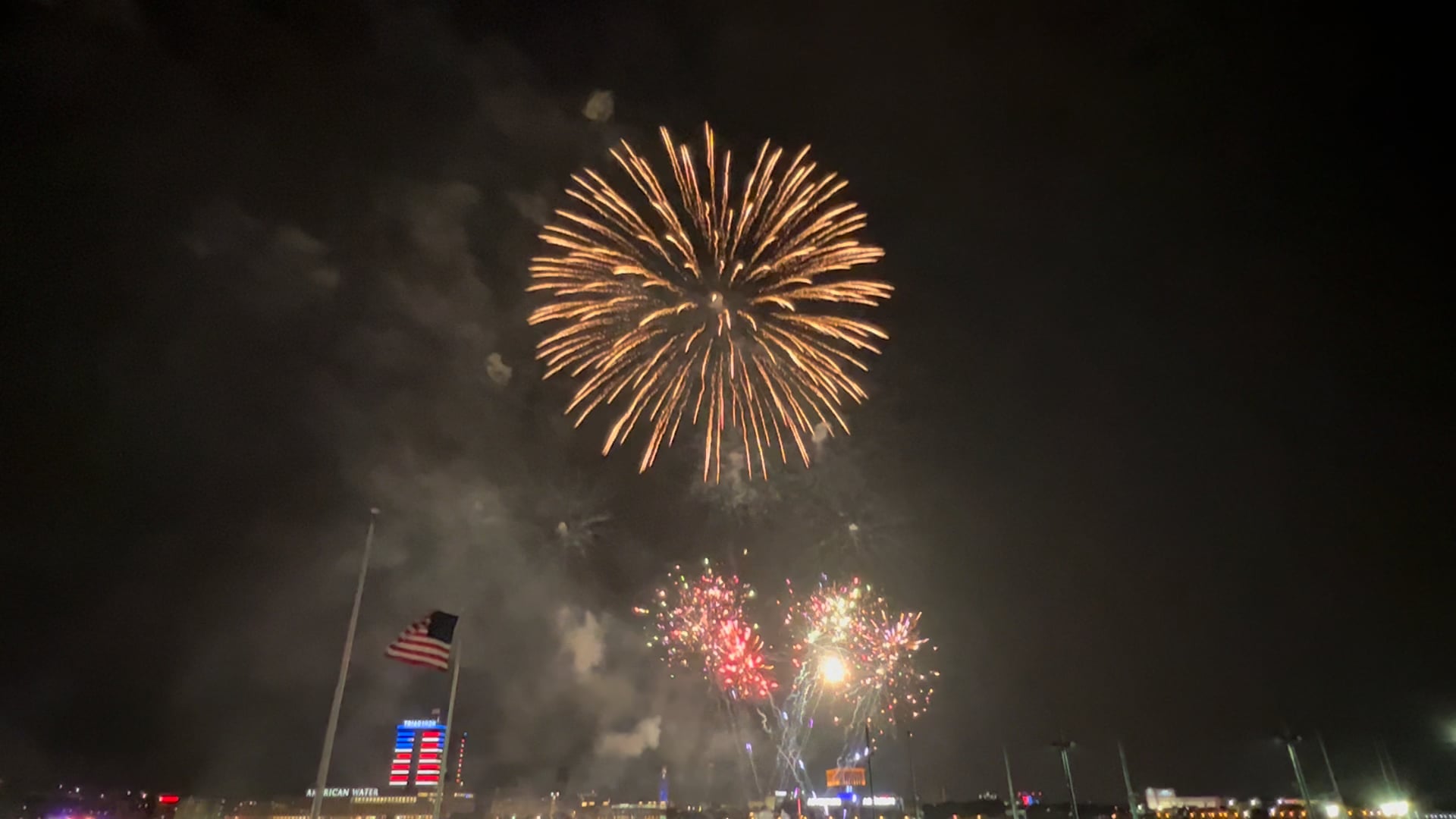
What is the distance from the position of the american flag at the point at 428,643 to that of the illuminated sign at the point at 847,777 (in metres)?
118

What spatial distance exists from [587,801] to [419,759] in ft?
211

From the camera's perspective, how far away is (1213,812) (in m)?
171

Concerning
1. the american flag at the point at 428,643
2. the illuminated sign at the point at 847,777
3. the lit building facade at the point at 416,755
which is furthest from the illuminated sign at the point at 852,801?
the american flag at the point at 428,643

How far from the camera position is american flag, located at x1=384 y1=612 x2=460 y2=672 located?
81.1 ft

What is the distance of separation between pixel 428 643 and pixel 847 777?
130 meters

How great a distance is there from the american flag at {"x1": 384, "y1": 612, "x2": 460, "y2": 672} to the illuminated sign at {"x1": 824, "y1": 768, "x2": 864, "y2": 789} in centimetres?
11757

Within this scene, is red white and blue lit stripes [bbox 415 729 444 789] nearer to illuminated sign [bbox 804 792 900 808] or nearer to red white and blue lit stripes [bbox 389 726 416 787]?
red white and blue lit stripes [bbox 389 726 416 787]

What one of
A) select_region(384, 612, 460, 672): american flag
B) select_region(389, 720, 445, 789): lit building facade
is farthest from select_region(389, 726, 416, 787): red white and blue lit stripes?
select_region(384, 612, 460, 672): american flag

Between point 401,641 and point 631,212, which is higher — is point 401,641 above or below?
below

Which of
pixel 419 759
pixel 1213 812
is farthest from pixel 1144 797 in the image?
pixel 419 759

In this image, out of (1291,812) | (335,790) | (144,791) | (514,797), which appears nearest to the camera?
(144,791)

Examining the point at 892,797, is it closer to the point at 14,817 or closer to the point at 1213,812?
the point at 1213,812

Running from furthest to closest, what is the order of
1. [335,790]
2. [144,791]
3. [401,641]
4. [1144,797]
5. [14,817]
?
[1144,797], [335,790], [144,791], [14,817], [401,641]

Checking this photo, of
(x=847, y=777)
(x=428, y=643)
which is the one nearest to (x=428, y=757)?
(x=847, y=777)
